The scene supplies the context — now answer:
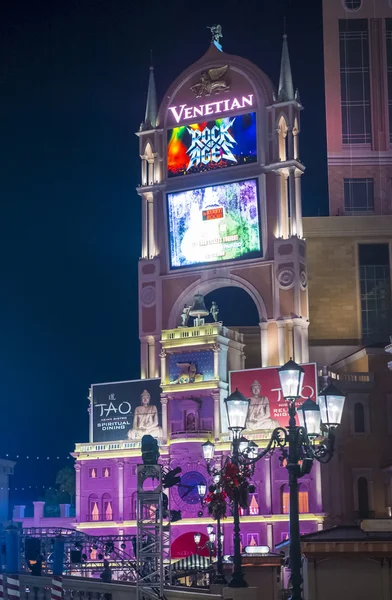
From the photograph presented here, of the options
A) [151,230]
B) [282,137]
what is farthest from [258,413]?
[282,137]

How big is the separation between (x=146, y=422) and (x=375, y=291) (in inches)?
671

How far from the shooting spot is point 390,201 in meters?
75.8

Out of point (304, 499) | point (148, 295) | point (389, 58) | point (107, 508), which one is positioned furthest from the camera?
point (389, 58)

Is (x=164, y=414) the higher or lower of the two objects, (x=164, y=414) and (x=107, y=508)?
the higher

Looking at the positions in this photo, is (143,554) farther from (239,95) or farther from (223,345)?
(239,95)

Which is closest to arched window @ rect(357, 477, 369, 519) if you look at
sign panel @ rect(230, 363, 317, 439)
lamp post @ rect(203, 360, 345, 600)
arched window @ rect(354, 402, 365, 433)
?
arched window @ rect(354, 402, 365, 433)

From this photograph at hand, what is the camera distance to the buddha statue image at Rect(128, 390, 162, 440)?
67094 millimetres

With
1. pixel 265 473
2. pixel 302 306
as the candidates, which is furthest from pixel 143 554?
pixel 302 306

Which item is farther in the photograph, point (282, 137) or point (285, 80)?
point (285, 80)

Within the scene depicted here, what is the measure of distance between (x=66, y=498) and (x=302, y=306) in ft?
105

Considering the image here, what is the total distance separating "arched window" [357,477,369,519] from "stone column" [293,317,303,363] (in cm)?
813

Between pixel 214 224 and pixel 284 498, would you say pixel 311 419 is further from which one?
pixel 214 224

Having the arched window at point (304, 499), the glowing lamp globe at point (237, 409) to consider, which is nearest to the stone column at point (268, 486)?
the arched window at point (304, 499)

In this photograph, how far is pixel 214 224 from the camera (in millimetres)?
69312
